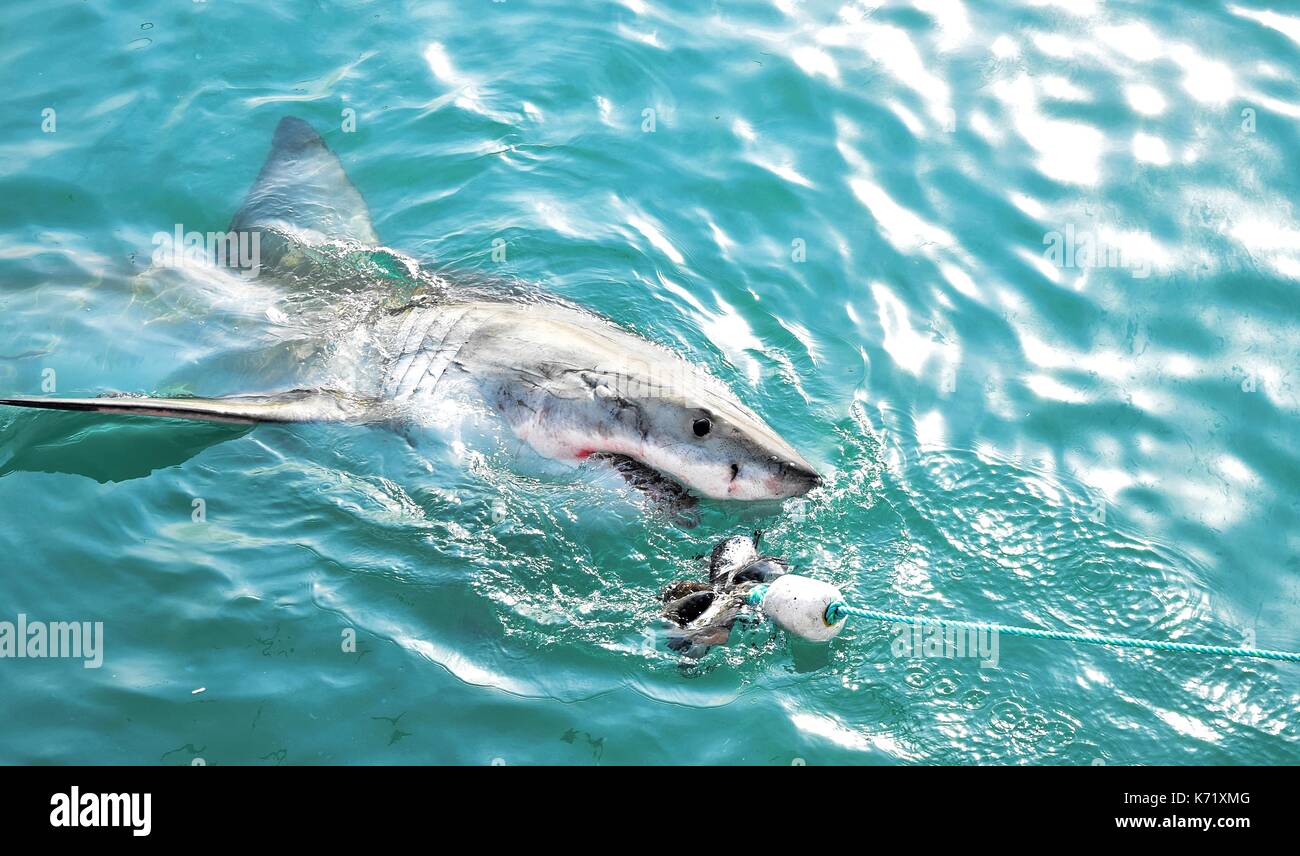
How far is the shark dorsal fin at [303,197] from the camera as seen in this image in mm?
7340

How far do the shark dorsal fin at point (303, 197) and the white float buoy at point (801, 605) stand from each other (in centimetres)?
398

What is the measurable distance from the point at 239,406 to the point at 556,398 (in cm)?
155

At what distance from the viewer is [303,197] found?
750cm

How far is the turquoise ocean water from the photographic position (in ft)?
16.1

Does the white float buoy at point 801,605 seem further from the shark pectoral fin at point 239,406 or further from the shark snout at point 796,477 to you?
the shark pectoral fin at point 239,406

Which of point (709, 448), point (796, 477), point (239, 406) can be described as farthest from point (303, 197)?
point (796, 477)

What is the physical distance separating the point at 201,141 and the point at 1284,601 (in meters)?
7.66

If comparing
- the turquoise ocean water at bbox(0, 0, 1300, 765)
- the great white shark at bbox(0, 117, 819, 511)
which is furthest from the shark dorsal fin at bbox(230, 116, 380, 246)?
the great white shark at bbox(0, 117, 819, 511)

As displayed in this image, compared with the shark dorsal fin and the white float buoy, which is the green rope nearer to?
the white float buoy

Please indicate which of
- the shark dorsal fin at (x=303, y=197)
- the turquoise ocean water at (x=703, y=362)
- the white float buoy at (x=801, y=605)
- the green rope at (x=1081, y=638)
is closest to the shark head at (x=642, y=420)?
the turquoise ocean water at (x=703, y=362)

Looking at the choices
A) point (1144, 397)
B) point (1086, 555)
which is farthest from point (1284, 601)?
point (1144, 397)

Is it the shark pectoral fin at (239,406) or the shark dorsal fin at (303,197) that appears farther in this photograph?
the shark dorsal fin at (303,197)

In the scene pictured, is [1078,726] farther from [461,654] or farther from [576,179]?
[576,179]

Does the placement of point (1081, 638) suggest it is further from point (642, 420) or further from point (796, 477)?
point (642, 420)
